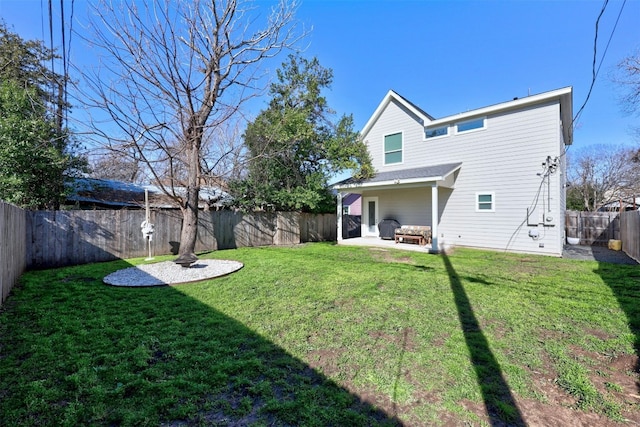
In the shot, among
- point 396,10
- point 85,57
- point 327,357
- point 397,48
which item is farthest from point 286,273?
point 397,48

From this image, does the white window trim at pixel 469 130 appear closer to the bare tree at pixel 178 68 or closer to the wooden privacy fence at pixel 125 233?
the bare tree at pixel 178 68

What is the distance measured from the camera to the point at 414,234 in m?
11.6

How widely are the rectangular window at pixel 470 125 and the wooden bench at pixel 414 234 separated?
4.17 metres

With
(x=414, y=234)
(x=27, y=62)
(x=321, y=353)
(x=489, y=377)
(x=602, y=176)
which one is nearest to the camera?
(x=489, y=377)

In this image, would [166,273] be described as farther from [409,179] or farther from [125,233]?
[409,179]

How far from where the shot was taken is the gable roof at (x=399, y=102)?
12195 mm

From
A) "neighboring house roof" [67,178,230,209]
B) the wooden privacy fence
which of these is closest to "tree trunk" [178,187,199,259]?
the wooden privacy fence

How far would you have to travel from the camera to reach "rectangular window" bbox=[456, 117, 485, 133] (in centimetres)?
1080

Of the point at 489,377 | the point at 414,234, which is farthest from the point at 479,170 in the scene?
the point at 489,377

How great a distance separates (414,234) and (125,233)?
10.5 meters

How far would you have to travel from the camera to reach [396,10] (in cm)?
921

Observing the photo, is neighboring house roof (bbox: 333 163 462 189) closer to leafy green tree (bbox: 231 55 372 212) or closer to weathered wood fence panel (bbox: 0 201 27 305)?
leafy green tree (bbox: 231 55 372 212)

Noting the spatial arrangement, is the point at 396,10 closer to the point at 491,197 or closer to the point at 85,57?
the point at 491,197

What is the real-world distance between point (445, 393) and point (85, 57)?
833cm
